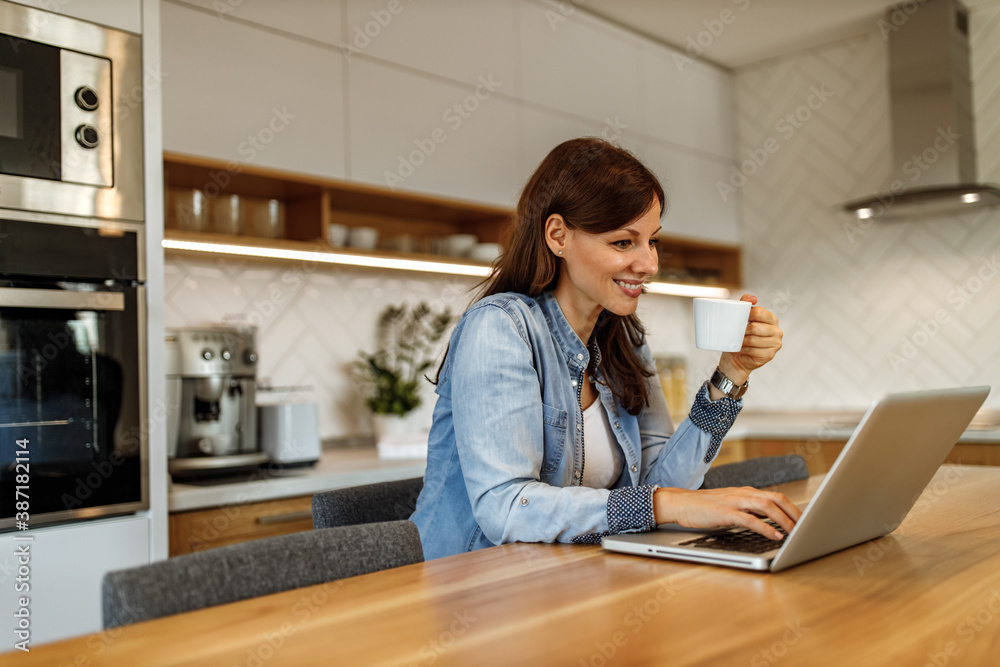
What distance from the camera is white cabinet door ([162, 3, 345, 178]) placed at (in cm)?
222

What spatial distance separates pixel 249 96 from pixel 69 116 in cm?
67

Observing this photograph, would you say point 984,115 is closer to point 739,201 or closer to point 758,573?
point 739,201

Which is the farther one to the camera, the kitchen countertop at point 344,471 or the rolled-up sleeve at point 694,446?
the kitchen countertop at point 344,471

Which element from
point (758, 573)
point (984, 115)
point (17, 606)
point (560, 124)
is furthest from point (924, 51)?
point (17, 606)

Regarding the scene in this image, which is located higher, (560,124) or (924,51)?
(924,51)

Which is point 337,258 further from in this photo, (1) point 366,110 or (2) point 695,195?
(2) point 695,195

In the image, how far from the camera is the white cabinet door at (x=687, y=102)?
12.2 ft

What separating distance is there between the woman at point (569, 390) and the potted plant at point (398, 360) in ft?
4.18

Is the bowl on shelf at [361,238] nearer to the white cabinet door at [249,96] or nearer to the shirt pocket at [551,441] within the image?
the white cabinet door at [249,96]

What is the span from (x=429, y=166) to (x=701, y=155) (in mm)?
1691

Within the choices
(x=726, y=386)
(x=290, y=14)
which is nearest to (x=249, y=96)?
(x=290, y=14)

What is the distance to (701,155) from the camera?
3.96 metres

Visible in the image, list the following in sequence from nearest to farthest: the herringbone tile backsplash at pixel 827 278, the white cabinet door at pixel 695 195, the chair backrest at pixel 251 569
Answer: the chair backrest at pixel 251 569, the herringbone tile backsplash at pixel 827 278, the white cabinet door at pixel 695 195

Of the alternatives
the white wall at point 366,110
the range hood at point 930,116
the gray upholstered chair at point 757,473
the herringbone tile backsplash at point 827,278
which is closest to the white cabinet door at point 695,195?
the white wall at point 366,110
